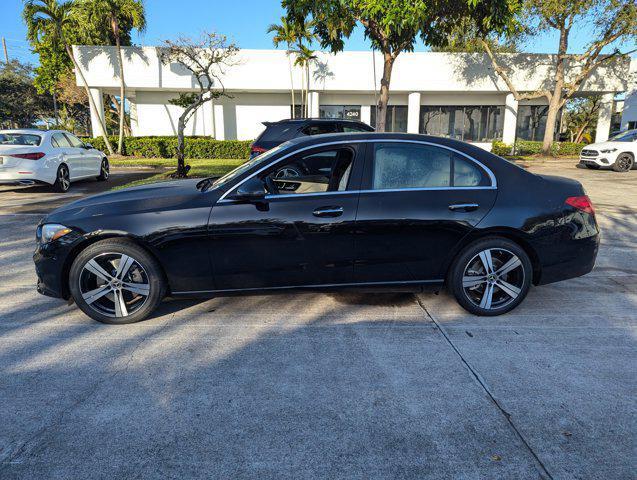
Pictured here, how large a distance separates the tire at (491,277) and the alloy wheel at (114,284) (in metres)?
2.74

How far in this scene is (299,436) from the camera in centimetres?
258

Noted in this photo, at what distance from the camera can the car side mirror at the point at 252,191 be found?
152 inches

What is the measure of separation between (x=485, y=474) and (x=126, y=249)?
3.09 m

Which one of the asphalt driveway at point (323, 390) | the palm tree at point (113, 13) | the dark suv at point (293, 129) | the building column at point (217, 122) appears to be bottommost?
the asphalt driveway at point (323, 390)

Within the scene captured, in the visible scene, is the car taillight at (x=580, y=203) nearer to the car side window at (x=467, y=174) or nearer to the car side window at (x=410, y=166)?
the car side window at (x=467, y=174)

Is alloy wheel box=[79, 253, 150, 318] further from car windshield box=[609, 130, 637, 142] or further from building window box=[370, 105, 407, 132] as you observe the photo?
building window box=[370, 105, 407, 132]

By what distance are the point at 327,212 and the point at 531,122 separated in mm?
27616

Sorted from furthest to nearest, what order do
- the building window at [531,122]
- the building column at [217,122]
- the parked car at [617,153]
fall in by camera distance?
the building window at [531,122]
the building column at [217,122]
the parked car at [617,153]

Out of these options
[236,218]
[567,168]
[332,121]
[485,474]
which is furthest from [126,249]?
[567,168]

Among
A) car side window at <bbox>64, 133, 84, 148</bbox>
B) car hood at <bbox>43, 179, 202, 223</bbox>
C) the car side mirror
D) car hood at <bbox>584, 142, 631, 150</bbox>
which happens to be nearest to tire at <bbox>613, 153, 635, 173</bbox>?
car hood at <bbox>584, 142, 631, 150</bbox>

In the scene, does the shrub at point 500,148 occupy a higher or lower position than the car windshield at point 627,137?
lower

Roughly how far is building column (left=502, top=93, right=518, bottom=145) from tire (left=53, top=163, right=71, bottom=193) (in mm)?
22336

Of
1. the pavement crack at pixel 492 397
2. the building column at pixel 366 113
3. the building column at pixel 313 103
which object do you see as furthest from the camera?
the building column at pixel 366 113

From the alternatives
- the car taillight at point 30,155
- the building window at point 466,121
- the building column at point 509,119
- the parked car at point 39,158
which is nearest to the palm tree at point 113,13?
the parked car at point 39,158
